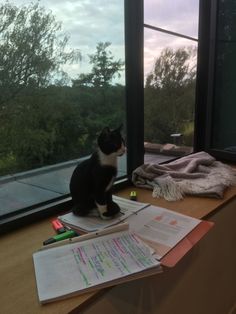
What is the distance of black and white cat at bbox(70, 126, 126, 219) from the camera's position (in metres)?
1.12

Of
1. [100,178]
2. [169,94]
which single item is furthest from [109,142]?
[169,94]

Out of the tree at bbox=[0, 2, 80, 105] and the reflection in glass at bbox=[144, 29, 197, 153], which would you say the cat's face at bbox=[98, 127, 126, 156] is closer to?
the tree at bbox=[0, 2, 80, 105]

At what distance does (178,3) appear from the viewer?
6.53 ft

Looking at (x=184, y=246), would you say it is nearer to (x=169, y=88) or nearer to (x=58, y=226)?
(x=58, y=226)

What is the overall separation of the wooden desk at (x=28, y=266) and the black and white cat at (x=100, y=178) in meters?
0.17

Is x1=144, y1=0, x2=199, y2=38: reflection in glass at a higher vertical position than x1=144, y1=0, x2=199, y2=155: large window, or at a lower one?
higher

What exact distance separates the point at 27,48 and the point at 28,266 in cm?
79

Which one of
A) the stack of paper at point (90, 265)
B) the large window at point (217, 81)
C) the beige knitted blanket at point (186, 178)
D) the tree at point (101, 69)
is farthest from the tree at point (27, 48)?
the large window at point (217, 81)

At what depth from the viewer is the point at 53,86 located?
4.21 ft

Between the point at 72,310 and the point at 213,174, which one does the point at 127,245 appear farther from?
the point at 213,174

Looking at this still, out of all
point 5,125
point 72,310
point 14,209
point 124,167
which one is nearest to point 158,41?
point 124,167

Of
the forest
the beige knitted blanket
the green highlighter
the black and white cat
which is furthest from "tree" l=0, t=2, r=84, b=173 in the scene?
the beige knitted blanket

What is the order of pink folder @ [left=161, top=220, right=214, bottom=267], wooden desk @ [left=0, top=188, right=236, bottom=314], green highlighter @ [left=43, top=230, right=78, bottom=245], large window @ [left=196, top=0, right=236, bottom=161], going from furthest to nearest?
large window @ [left=196, top=0, right=236, bottom=161] → green highlighter @ [left=43, top=230, right=78, bottom=245] → pink folder @ [left=161, top=220, right=214, bottom=267] → wooden desk @ [left=0, top=188, right=236, bottom=314]

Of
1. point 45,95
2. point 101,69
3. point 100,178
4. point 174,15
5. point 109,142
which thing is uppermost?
point 174,15
